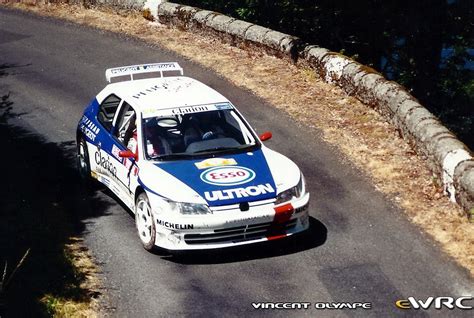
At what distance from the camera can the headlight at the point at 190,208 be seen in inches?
396

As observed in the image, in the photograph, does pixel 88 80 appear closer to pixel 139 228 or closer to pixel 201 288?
pixel 139 228

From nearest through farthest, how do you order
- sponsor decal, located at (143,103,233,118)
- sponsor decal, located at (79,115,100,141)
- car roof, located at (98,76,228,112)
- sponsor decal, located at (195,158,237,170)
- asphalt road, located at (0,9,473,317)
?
asphalt road, located at (0,9,473,317), sponsor decal, located at (195,158,237,170), sponsor decal, located at (143,103,233,118), car roof, located at (98,76,228,112), sponsor decal, located at (79,115,100,141)

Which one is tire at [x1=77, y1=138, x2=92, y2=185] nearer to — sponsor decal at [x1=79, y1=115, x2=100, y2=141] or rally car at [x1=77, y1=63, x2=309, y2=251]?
rally car at [x1=77, y1=63, x2=309, y2=251]

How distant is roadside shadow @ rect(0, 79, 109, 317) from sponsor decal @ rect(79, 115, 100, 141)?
2.91 feet

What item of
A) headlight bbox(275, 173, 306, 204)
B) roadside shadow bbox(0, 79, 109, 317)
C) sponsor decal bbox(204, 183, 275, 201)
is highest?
sponsor decal bbox(204, 183, 275, 201)

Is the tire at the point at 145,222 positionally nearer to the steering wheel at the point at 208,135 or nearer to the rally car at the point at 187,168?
the rally car at the point at 187,168

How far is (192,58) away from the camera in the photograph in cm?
1984

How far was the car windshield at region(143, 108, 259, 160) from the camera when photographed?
1116 centimetres

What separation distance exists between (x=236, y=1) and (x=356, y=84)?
450 inches

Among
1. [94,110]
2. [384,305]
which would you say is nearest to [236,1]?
[94,110]

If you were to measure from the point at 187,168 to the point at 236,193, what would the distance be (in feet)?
2.97


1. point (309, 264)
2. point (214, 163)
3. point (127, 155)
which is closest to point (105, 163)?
point (127, 155)

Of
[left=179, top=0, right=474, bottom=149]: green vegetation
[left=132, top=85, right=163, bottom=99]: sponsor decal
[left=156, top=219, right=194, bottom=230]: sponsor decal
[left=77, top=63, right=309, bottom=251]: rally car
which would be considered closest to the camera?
[left=156, top=219, right=194, bottom=230]: sponsor decal

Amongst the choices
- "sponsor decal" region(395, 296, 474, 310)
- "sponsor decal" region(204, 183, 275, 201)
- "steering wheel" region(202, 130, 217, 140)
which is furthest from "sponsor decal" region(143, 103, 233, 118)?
"sponsor decal" region(395, 296, 474, 310)
